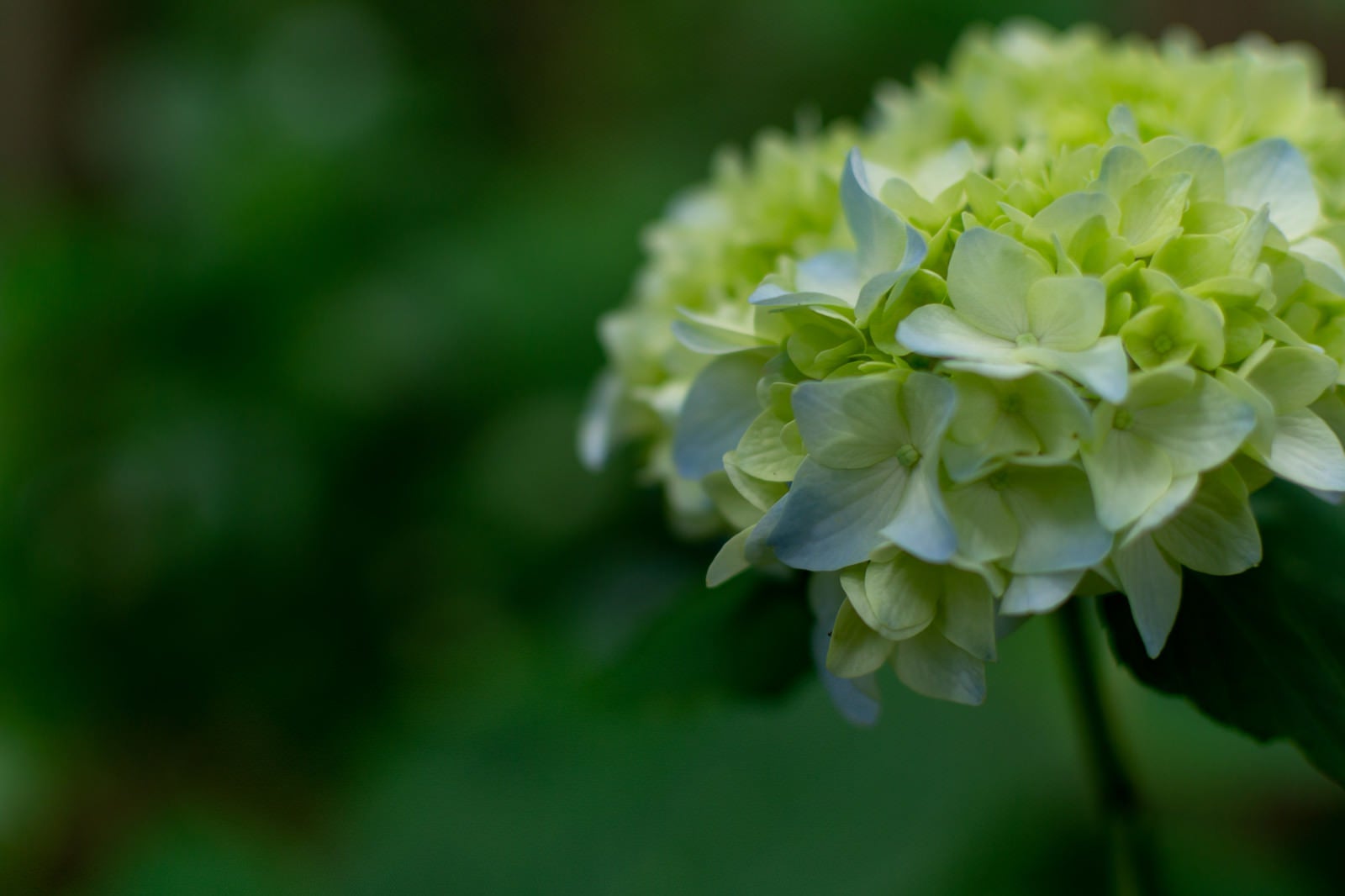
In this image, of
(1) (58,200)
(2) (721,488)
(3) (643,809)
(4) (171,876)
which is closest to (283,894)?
(4) (171,876)

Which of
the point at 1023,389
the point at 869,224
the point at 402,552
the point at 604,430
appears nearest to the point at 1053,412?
the point at 1023,389

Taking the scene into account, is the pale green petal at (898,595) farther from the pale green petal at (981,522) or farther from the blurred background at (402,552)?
the blurred background at (402,552)

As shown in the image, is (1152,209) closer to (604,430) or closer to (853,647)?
(853,647)

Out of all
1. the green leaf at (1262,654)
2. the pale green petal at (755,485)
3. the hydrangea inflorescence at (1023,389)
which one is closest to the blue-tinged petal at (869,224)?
the hydrangea inflorescence at (1023,389)

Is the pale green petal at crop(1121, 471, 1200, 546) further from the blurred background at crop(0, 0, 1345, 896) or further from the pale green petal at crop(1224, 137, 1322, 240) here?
the blurred background at crop(0, 0, 1345, 896)

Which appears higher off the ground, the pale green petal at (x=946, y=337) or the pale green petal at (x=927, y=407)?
the pale green petal at (x=946, y=337)

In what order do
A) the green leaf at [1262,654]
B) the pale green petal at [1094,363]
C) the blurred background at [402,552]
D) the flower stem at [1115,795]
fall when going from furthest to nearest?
the blurred background at [402,552]
the flower stem at [1115,795]
the green leaf at [1262,654]
the pale green petal at [1094,363]

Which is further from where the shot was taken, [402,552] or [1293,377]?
[402,552]

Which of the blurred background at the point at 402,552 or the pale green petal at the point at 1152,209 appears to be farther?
the blurred background at the point at 402,552
